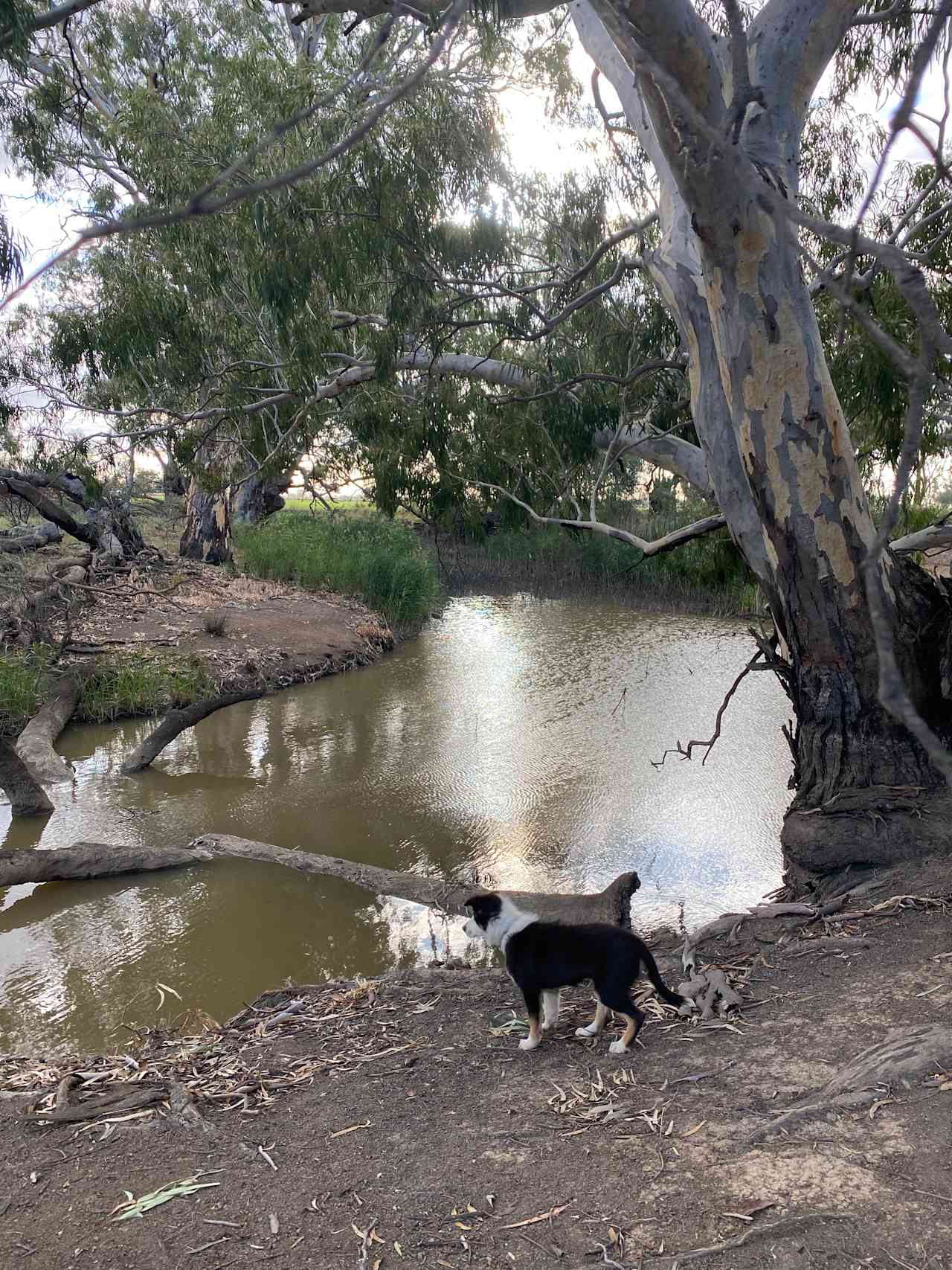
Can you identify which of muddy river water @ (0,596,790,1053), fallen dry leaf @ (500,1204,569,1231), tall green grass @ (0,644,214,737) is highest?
tall green grass @ (0,644,214,737)

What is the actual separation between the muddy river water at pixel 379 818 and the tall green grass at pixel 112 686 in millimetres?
248

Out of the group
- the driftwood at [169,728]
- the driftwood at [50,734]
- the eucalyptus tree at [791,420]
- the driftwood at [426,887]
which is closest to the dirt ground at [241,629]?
the driftwood at [50,734]

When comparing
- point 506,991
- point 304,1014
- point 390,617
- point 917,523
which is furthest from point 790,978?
point 390,617

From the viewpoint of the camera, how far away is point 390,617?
47.4 feet

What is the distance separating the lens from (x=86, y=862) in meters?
5.35

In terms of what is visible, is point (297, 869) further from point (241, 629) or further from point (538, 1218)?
point (241, 629)

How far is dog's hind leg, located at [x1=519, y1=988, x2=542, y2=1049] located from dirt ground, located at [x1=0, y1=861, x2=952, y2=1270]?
0.11ft

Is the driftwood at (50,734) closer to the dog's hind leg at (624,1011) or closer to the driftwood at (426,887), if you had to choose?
the driftwood at (426,887)

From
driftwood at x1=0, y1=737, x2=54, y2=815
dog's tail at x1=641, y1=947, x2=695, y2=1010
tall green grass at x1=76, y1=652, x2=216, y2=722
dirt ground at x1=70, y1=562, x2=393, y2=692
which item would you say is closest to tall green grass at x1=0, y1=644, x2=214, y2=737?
tall green grass at x1=76, y1=652, x2=216, y2=722

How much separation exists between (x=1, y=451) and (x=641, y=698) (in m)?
10.3

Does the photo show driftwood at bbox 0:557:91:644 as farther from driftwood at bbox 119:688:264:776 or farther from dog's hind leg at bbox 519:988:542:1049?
dog's hind leg at bbox 519:988:542:1049

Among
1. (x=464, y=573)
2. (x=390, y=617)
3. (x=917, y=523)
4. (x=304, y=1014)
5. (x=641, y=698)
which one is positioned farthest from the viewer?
(x=464, y=573)

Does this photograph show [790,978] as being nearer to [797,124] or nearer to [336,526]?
[797,124]

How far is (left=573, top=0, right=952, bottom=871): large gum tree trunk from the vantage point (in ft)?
13.9
